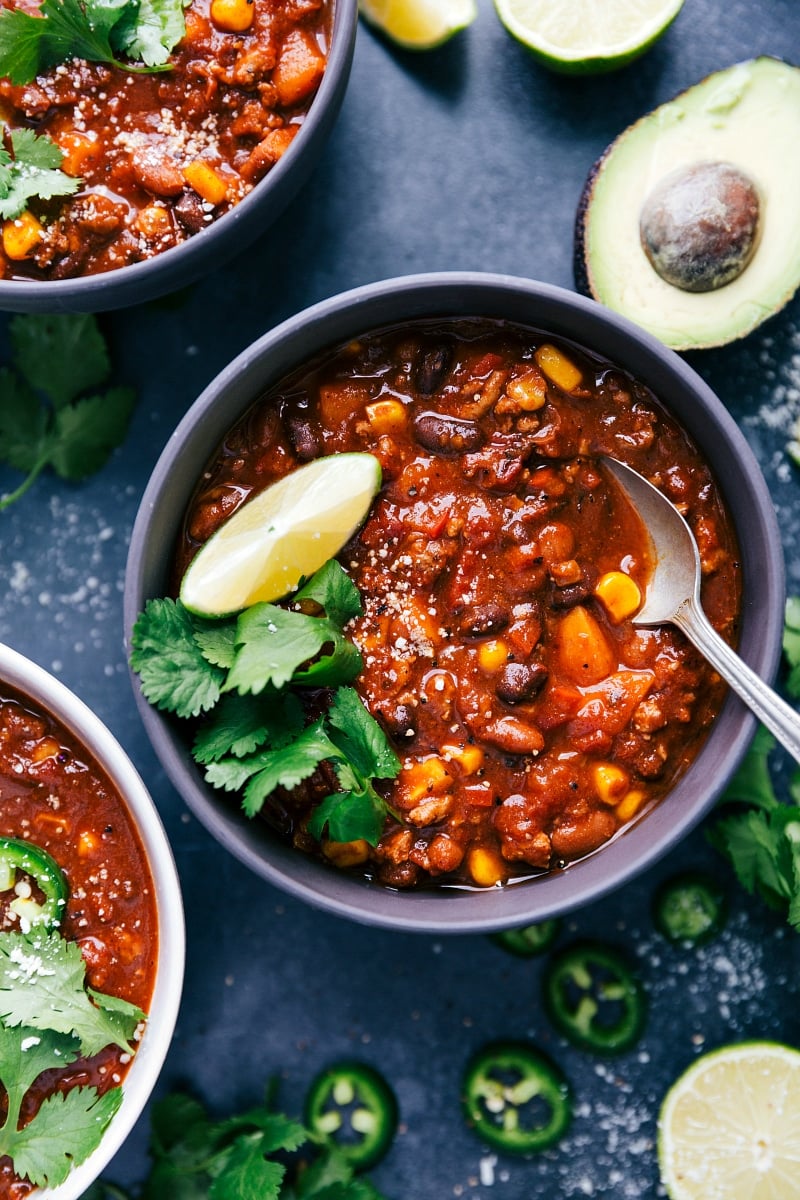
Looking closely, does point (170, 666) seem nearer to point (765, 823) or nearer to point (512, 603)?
point (512, 603)

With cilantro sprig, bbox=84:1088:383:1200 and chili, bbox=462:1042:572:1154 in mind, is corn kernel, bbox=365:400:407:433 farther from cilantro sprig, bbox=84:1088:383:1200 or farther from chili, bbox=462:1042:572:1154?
cilantro sprig, bbox=84:1088:383:1200

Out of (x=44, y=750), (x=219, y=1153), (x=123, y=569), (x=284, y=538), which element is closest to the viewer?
(x=284, y=538)

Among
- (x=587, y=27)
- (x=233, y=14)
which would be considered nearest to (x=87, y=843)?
(x=233, y=14)

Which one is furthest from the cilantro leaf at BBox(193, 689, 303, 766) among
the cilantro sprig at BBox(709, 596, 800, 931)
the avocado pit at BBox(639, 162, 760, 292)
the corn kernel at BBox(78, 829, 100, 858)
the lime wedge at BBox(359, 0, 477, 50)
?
the lime wedge at BBox(359, 0, 477, 50)

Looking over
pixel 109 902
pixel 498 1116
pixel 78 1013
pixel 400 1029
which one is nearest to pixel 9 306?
pixel 109 902

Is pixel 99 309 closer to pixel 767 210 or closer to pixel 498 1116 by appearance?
pixel 767 210

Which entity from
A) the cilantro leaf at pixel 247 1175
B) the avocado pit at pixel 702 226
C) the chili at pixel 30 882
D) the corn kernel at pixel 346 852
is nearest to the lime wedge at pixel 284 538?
the corn kernel at pixel 346 852
